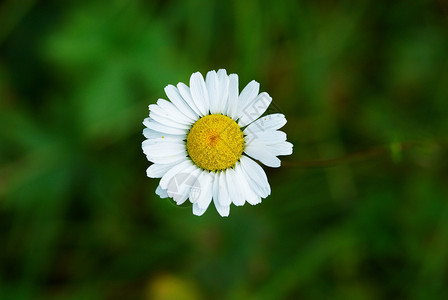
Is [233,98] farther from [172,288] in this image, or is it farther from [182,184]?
[172,288]

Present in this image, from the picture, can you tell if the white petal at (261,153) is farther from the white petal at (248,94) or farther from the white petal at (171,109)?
the white petal at (171,109)

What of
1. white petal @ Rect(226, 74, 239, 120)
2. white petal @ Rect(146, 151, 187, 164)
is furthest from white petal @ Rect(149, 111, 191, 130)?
white petal @ Rect(226, 74, 239, 120)

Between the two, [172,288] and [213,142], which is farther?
[172,288]

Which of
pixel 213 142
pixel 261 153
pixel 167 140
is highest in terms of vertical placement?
pixel 167 140

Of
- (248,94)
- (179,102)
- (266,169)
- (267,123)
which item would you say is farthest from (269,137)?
(266,169)
